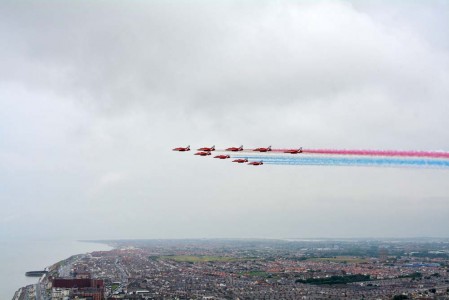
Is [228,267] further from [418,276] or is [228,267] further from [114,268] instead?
[418,276]

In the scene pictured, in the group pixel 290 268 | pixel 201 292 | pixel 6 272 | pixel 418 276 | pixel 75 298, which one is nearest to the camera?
pixel 75 298

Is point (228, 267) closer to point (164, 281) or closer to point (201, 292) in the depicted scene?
point (164, 281)

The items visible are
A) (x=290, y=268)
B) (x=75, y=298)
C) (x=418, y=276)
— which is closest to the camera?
(x=75, y=298)

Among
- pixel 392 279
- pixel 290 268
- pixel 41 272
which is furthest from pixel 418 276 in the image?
pixel 41 272

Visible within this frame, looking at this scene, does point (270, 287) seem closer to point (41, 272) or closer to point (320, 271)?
point (320, 271)

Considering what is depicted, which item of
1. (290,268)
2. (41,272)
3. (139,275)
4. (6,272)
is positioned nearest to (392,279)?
(290,268)

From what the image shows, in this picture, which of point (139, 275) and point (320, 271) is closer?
point (139, 275)

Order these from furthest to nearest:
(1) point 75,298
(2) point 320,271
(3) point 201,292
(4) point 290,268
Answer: (4) point 290,268, (2) point 320,271, (3) point 201,292, (1) point 75,298

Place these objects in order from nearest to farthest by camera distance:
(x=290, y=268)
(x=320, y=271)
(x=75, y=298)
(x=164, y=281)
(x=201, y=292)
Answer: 1. (x=75, y=298)
2. (x=201, y=292)
3. (x=164, y=281)
4. (x=320, y=271)
5. (x=290, y=268)

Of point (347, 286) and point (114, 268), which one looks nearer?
point (347, 286)
